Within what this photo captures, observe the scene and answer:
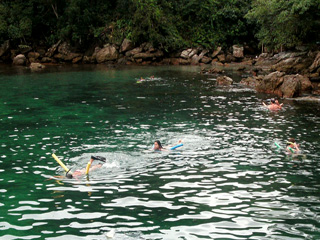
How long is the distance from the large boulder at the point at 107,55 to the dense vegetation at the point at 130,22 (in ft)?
5.99

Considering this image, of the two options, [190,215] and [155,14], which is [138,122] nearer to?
[190,215]

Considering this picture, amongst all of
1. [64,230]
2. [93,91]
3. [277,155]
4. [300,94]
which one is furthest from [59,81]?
[64,230]

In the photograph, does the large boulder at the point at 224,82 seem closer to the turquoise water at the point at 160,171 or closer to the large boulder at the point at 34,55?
the turquoise water at the point at 160,171

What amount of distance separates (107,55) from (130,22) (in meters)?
7.08

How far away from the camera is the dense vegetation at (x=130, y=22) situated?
6297 cm

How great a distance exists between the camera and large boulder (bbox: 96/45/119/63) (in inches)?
2527

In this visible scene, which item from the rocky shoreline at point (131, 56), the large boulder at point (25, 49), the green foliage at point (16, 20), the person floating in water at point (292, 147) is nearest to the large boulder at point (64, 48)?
the rocky shoreline at point (131, 56)

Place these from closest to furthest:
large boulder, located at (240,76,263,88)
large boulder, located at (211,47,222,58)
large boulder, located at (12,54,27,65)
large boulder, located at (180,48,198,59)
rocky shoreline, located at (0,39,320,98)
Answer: large boulder, located at (240,76,263,88), rocky shoreline, located at (0,39,320,98), large boulder, located at (12,54,27,65), large boulder, located at (180,48,198,59), large boulder, located at (211,47,222,58)

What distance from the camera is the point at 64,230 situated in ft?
32.3

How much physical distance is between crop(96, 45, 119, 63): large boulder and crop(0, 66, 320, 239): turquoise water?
117 ft

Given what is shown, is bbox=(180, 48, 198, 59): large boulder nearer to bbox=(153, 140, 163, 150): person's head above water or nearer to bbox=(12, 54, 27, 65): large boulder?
bbox=(12, 54, 27, 65): large boulder

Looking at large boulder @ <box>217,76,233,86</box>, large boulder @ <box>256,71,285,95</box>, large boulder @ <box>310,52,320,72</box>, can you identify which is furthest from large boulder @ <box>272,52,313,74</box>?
large boulder @ <box>256,71,285,95</box>

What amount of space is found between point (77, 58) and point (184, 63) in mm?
19041

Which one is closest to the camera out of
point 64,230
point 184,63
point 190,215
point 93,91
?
point 64,230
